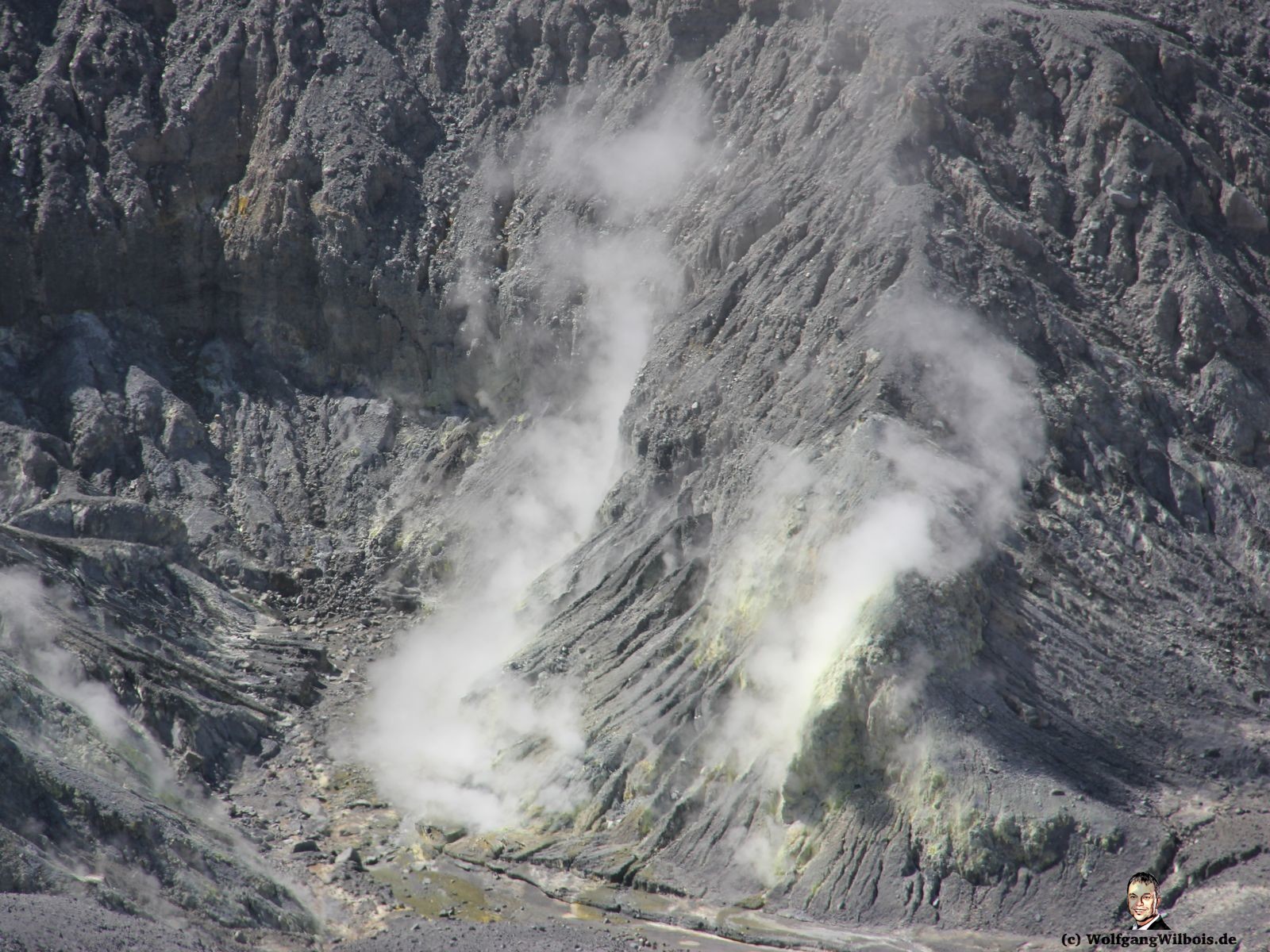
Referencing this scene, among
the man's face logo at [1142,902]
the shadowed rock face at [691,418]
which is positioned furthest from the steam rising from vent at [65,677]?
the man's face logo at [1142,902]

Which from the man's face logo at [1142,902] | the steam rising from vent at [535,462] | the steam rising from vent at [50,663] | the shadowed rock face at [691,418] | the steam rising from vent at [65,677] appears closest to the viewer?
the man's face logo at [1142,902]

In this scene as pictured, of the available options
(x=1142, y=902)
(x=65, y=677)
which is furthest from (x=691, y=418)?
(x=1142, y=902)

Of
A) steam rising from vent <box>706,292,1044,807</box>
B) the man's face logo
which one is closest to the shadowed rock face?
steam rising from vent <box>706,292,1044,807</box>

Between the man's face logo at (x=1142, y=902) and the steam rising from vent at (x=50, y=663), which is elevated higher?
the steam rising from vent at (x=50, y=663)

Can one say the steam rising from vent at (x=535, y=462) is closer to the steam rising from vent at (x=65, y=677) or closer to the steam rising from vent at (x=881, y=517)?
the steam rising from vent at (x=881, y=517)

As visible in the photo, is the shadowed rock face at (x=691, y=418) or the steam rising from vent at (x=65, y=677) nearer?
the shadowed rock face at (x=691, y=418)

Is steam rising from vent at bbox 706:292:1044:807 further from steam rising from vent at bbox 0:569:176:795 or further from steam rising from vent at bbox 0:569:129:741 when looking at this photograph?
steam rising from vent at bbox 0:569:129:741

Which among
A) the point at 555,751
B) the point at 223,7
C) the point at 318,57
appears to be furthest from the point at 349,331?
the point at 555,751

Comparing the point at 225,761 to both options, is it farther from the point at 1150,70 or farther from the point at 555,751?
the point at 1150,70
